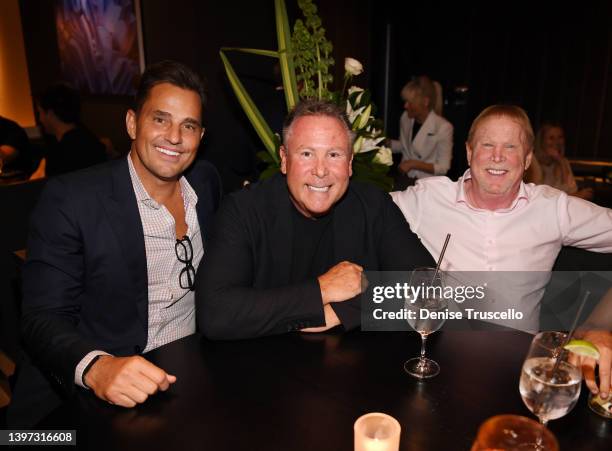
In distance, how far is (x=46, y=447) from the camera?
97 cm

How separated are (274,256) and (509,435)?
3.59 feet

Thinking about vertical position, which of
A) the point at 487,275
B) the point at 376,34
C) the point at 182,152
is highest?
the point at 376,34

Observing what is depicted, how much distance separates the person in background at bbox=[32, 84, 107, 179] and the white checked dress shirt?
204cm

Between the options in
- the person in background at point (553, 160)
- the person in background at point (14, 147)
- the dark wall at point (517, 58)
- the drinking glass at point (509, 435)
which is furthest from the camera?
the dark wall at point (517, 58)

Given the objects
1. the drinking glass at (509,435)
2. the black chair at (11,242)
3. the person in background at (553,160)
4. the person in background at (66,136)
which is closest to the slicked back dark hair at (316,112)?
the drinking glass at (509,435)

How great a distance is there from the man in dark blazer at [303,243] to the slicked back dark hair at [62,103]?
2534 mm

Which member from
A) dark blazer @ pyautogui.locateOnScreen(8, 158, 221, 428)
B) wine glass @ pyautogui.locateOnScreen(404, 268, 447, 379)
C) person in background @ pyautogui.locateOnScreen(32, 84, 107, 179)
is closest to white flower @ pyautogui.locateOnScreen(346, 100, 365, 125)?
dark blazer @ pyautogui.locateOnScreen(8, 158, 221, 428)

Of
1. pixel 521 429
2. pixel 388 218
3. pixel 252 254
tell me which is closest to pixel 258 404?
pixel 521 429

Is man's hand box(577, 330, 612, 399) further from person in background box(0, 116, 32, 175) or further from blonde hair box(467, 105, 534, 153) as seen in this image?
person in background box(0, 116, 32, 175)

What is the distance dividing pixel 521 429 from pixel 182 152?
4.88 ft

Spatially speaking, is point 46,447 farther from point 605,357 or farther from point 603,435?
point 605,357

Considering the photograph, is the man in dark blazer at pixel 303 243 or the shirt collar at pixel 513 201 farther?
the shirt collar at pixel 513 201

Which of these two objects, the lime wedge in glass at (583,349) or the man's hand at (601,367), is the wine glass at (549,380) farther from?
the man's hand at (601,367)

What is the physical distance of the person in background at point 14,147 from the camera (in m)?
4.10
